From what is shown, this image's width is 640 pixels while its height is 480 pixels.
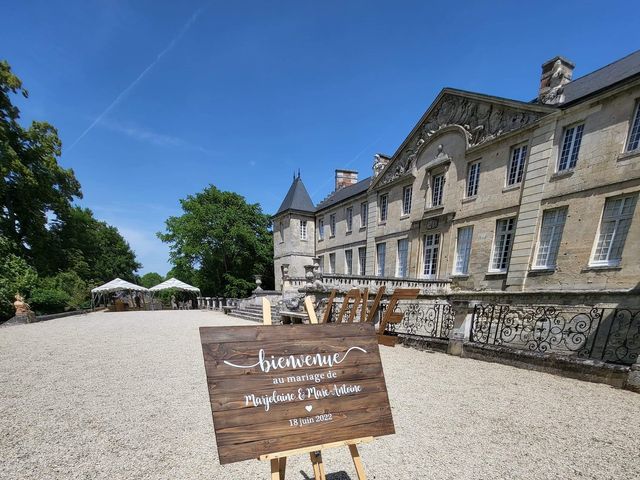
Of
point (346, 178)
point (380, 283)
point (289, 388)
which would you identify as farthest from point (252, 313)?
point (346, 178)

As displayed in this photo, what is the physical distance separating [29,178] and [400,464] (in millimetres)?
22028

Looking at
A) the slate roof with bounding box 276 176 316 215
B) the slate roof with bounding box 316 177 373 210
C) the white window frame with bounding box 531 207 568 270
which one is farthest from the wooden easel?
the slate roof with bounding box 276 176 316 215

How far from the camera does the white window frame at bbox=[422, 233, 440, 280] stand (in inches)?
549

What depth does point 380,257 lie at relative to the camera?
1758 cm

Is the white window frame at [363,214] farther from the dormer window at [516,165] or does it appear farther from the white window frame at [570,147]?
the white window frame at [570,147]

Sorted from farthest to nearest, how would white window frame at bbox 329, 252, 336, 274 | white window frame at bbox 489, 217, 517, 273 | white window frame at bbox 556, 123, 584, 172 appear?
1. white window frame at bbox 329, 252, 336, 274
2. white window frame at bbox 489, 217, 517, 273
3. white window frame at bbox 556, 123, 584, 172

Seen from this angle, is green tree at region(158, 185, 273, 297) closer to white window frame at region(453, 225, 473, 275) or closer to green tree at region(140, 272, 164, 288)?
white window frame at region(453, 225, 473, 275)

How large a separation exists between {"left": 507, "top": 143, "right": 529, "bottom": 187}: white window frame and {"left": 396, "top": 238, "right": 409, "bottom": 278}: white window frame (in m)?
5.94

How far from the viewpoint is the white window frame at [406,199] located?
52.1ft

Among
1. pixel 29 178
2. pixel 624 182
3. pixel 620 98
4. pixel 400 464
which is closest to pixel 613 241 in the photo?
pixel 624 182

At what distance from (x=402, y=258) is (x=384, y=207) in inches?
149

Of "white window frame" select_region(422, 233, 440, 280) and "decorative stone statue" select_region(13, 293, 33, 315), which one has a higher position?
"white window frame" select_region(422, 233, 440, 280)

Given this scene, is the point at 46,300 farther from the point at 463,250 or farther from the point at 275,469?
the point at 463,250

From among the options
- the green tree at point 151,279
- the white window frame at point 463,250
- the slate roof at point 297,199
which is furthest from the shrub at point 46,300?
the green tree at point 151,279
